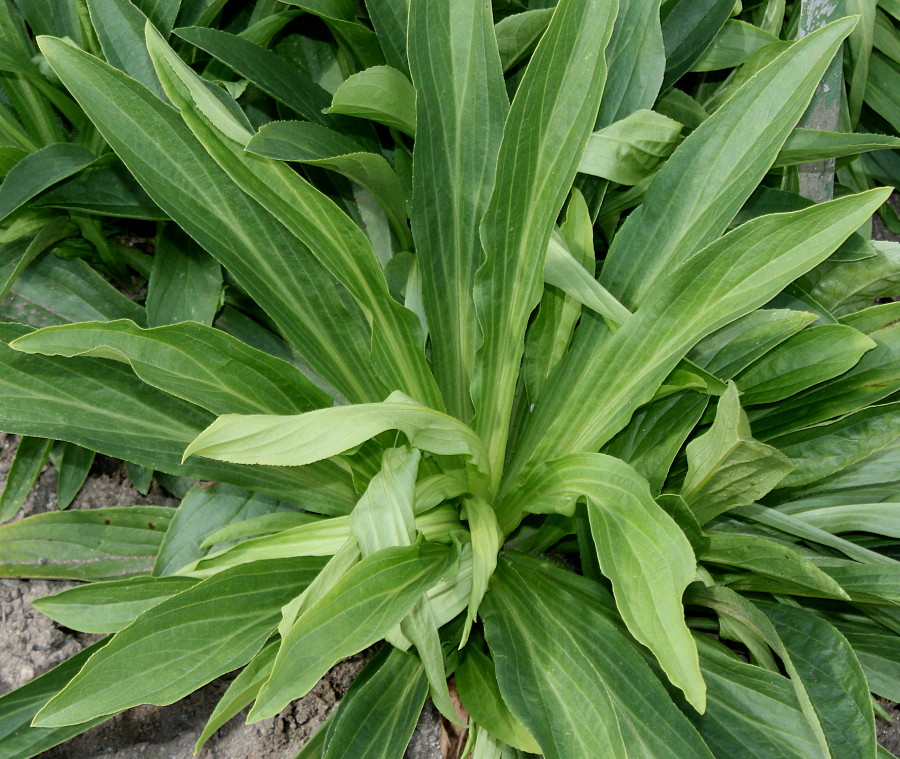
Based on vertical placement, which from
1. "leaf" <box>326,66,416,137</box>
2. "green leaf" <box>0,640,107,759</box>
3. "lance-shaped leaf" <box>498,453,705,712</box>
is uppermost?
"leaf" <box>326,66,416,137</box>

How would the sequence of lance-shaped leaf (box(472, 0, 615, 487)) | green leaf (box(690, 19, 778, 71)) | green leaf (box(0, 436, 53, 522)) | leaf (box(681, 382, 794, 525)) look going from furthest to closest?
green leaf (box(690, 19, 778, 71)) → green leaf (box(0, 436, 53, 522)) → lance-shaped leaf (box(472, 0, 615, 487)) → leaf (box(681, 382, 794, 525))

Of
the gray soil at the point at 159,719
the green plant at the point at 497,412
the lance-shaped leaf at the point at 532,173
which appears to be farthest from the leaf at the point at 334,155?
the gray soil at the point at 159,719

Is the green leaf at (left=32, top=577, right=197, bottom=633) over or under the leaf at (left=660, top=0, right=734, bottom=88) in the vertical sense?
under

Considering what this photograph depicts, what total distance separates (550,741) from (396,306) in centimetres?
50

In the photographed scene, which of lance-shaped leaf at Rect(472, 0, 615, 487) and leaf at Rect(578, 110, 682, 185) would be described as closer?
lance-shaped leaf at Rect(472, 0, 615, 487)

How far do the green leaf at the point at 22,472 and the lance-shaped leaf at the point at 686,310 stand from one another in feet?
2.25

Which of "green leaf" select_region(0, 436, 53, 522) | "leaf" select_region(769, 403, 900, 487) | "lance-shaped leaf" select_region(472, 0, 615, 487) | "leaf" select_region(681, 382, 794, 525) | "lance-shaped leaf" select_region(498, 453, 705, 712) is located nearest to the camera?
"lance-shaped leaf" select_region(498, 453, 705, 712)

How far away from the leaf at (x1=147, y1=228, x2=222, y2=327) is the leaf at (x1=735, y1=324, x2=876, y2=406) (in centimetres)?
72

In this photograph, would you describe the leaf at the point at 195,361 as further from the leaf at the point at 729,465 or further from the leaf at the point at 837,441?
the leaf at the point at 837,441

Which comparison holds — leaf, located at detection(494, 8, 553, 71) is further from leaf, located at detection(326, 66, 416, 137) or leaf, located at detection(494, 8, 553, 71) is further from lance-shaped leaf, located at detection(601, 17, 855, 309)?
lance-shaped leaf, located at detection(601, 17, 855, 309)

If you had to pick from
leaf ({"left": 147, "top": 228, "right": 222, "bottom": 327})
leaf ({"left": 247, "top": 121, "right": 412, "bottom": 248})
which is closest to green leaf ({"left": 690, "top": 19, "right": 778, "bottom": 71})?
leaf ({"left": 247, "top": 121, "right": 412, "bottom": 248})

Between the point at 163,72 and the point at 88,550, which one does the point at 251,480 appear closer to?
the point at 88,550

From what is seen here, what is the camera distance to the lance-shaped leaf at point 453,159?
0.94 m

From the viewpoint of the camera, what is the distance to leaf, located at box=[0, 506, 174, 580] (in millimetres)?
1037
